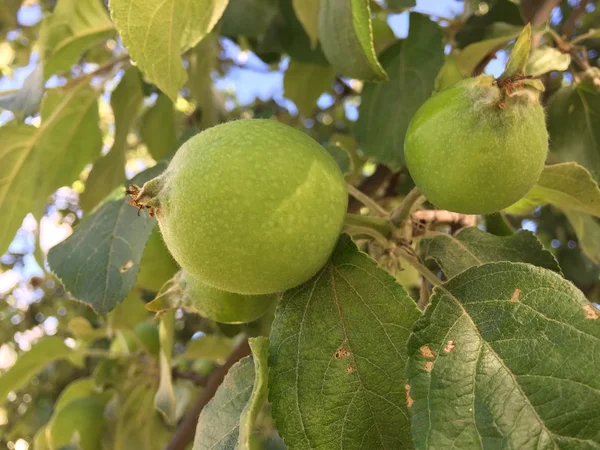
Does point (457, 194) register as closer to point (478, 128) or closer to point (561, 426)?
point (478, 128)

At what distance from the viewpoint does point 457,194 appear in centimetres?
68

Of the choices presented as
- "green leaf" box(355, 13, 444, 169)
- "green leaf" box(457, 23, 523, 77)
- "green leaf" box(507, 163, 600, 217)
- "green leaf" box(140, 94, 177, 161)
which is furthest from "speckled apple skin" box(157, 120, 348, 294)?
"green leaf" box(140, 94, 177, 161)

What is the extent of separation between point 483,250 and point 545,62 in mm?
401

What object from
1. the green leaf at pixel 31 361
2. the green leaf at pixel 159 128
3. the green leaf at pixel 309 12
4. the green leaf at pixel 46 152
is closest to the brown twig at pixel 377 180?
the green leaf at pixel 309 12

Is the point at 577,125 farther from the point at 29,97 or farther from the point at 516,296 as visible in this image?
the point at 29,97

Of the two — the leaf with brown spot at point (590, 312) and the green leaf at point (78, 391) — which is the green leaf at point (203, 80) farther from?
the leaf with brown spot at point (590, 312)

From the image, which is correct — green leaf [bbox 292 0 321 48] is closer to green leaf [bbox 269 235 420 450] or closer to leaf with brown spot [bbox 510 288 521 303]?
green leaf [bbox 269 235 420 450]

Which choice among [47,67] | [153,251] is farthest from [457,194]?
[47,67]

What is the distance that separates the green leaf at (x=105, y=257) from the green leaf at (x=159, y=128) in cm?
73

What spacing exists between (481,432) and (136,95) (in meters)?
1.34

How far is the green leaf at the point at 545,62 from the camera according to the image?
3.47ft

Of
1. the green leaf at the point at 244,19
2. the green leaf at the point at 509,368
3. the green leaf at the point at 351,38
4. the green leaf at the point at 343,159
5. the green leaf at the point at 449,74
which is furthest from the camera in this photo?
the green leaf at the point at 244,19

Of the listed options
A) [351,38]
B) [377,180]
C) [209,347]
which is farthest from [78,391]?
[351,38]

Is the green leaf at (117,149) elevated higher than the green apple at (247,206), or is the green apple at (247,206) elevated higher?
the green apple at (247,206)
